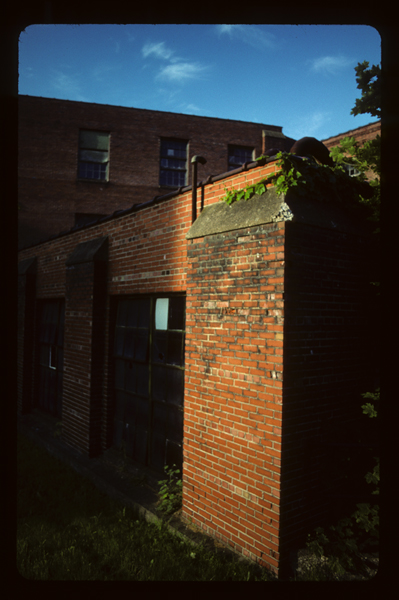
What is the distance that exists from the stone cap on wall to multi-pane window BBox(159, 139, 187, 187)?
14052mm

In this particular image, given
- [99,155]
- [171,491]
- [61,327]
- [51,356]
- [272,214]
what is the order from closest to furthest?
1. [272,214]
2. [171,491]
3. [61,327]
4. [51,356]
5. [99,155]

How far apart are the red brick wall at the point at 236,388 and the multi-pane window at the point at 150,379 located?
2.59ft

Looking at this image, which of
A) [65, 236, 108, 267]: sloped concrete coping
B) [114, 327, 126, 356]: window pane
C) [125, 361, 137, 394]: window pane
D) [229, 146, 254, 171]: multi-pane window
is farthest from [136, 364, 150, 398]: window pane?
[229, 146, 254, 171]: multi-pane window

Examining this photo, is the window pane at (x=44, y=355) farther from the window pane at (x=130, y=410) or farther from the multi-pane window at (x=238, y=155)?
the multi-pane window at (x=238, y=155)

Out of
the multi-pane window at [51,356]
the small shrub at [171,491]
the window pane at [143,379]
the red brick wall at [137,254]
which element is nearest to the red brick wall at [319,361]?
the red brick wall at [137,254]

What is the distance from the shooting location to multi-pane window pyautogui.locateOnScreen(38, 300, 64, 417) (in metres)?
8.32

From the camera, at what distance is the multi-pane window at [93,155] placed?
54.5ft

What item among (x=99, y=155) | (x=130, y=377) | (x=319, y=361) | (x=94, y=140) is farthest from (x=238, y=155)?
(x=319, y=361)

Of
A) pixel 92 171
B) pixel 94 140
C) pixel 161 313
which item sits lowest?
pixel 161 313

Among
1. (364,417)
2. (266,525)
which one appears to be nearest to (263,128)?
(364,417)

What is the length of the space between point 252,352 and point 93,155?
16106 millimetres

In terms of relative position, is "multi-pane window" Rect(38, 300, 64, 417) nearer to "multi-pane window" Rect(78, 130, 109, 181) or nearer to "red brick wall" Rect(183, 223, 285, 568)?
"red brick wall" Rect(183, 223, 285, 568)

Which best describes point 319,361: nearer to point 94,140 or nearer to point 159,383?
point 159,383

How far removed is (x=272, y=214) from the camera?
344 centimetres
